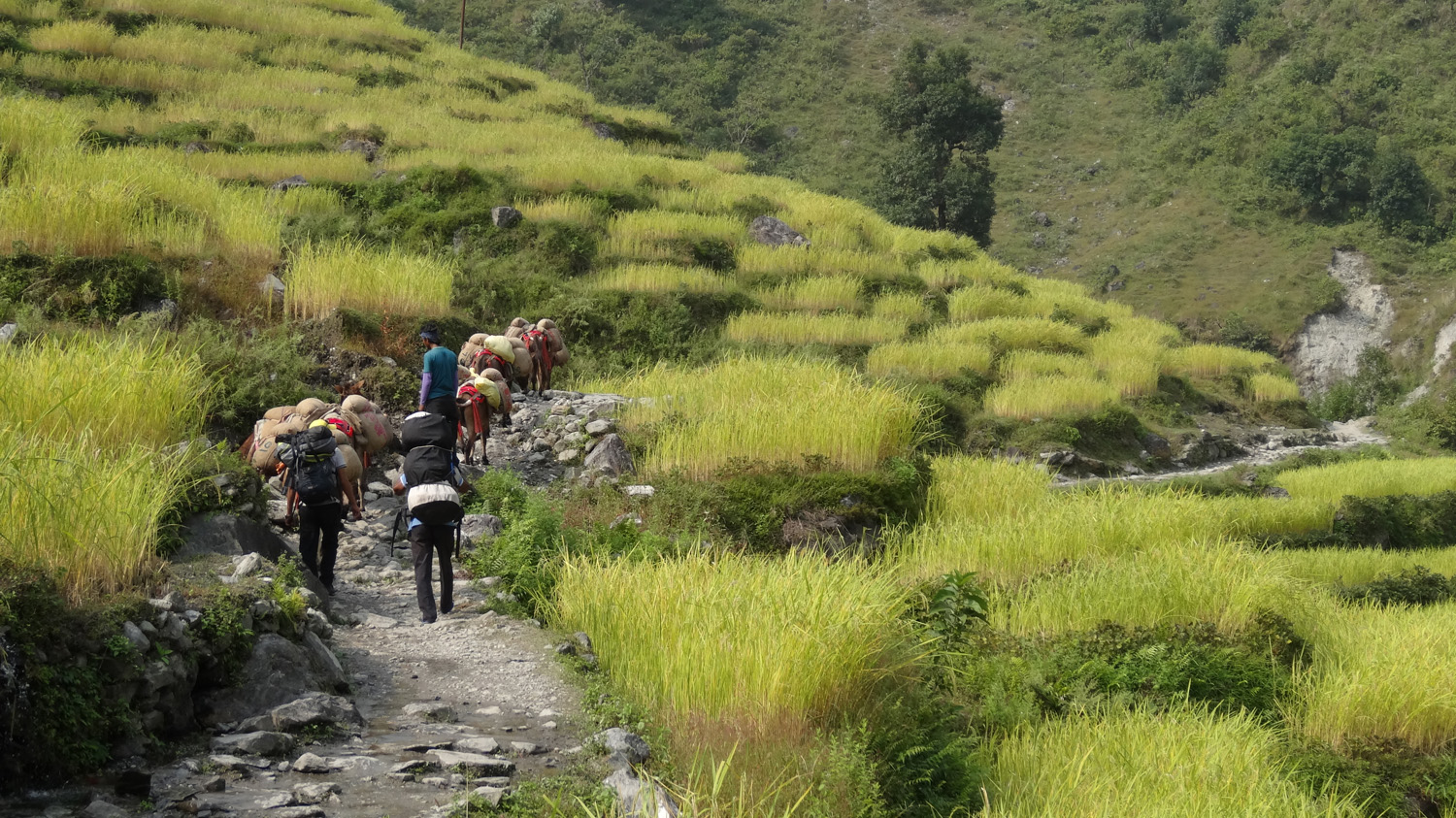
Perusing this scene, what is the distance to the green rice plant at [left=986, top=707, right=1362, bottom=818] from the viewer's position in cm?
537

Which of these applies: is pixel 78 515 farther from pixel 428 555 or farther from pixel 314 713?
pixel 428 555

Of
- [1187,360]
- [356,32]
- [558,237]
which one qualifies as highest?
[356,32]

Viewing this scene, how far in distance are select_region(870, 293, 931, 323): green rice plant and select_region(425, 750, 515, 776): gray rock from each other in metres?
18.8

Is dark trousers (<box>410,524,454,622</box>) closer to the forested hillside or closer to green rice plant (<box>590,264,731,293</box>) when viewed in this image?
green rice plant (<box>590,264,731,293</box>)

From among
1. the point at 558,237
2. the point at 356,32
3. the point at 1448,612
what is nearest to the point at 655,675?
the point at 1448,612

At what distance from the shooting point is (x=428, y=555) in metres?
8.00

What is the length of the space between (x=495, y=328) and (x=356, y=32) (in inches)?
935

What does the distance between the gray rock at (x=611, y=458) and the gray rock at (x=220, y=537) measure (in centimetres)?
431

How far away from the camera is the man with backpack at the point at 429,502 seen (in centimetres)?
802

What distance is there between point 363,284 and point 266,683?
9330 mm

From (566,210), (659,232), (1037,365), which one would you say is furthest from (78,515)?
(1037,365)

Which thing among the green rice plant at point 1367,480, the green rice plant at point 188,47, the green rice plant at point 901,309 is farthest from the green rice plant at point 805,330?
the green rice plant at point 188,47

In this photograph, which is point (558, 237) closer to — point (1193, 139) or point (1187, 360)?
point (1187, 360)

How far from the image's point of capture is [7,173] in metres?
14.5
